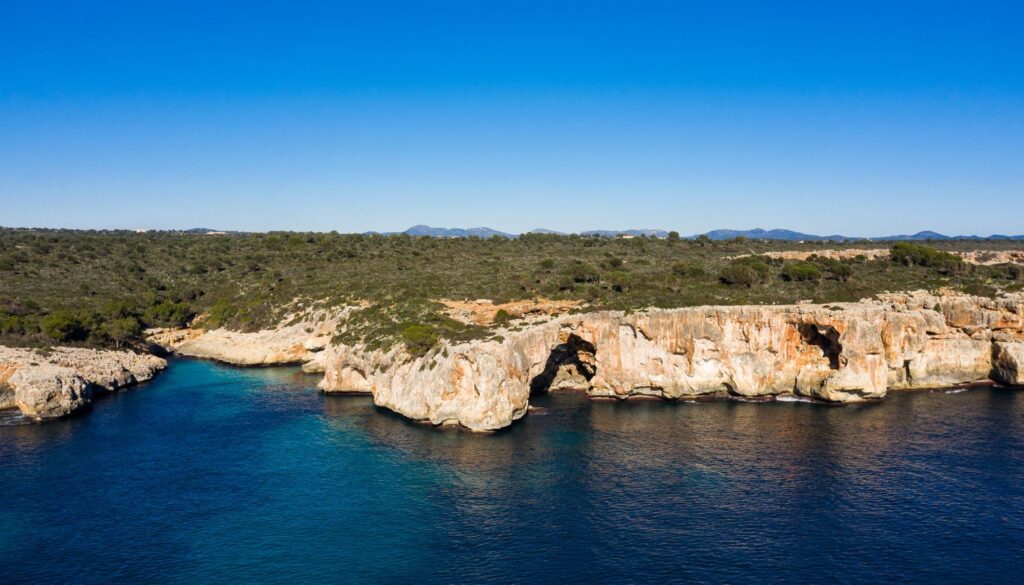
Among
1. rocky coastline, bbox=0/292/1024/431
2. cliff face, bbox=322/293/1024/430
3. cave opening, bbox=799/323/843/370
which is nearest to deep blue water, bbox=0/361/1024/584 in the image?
rocky coastline, bbox=0/292/1024/431

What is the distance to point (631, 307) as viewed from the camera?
182 ft

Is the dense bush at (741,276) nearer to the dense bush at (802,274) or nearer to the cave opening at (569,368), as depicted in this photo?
the dense bush at (802,274)

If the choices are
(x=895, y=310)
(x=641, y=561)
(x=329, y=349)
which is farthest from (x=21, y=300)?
(x=895, y=310)

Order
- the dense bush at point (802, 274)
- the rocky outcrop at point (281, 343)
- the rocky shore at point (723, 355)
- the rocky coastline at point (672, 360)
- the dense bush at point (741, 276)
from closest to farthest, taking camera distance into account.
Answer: the rocky coastline at point (672, 360) < the rocky shore at point (723, 355) < the dense bush at point (741, 276) < the dense bush at point (802, 274) < the rocky outcrop at point (281, 343)

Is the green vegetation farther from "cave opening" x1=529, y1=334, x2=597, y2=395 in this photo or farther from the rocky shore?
"cave opening" x1=529, y1=334, x2=597, y2=395

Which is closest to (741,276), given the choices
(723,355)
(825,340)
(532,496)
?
(825,340)

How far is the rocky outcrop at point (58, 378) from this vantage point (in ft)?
163

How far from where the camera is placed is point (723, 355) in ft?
178

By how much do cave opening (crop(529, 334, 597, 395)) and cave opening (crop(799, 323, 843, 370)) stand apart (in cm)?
1811

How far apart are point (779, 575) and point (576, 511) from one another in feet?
33.9

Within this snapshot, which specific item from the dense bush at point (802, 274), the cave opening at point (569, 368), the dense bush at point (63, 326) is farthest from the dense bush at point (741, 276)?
the dense bush at point (63, 326)

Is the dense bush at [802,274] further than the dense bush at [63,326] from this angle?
Yes

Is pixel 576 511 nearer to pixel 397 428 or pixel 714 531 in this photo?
pixel 714 531

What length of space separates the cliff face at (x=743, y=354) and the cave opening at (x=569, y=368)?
104mm
